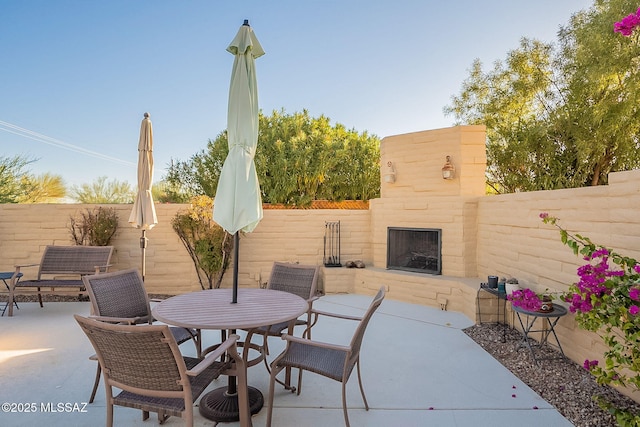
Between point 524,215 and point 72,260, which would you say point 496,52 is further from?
point 72,260

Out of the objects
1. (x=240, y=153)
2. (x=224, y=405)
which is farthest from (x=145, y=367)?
(x=240, y=153)

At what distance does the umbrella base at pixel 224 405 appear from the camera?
7.58 ft

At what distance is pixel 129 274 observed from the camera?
10.1ft

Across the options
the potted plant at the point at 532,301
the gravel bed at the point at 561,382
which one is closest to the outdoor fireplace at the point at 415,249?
the gravel bed at the point at 561,382

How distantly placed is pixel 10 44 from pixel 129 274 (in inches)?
346

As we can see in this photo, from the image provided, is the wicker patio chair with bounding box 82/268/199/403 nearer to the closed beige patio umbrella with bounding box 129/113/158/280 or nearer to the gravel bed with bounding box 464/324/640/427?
the closed beige patio umbrella with bounding box 129/113/158/280

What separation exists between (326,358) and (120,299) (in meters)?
1.82

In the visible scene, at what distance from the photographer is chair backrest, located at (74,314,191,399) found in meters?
1.61

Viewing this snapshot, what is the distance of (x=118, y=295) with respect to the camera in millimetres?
2887

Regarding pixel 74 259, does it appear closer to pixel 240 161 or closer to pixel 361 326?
pixel 240 161

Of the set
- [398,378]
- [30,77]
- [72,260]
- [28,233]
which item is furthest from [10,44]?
[398,378]

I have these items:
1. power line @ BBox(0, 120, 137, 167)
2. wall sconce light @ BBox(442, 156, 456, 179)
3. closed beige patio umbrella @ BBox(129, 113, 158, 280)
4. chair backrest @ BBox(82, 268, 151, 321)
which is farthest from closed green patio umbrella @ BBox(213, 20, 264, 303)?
power line @ BBox(0, 120, 137, 167)

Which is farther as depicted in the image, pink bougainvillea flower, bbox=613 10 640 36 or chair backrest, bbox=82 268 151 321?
chair backrest, bbox=82 268 151 321

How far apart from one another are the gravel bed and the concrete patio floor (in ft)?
0.32
